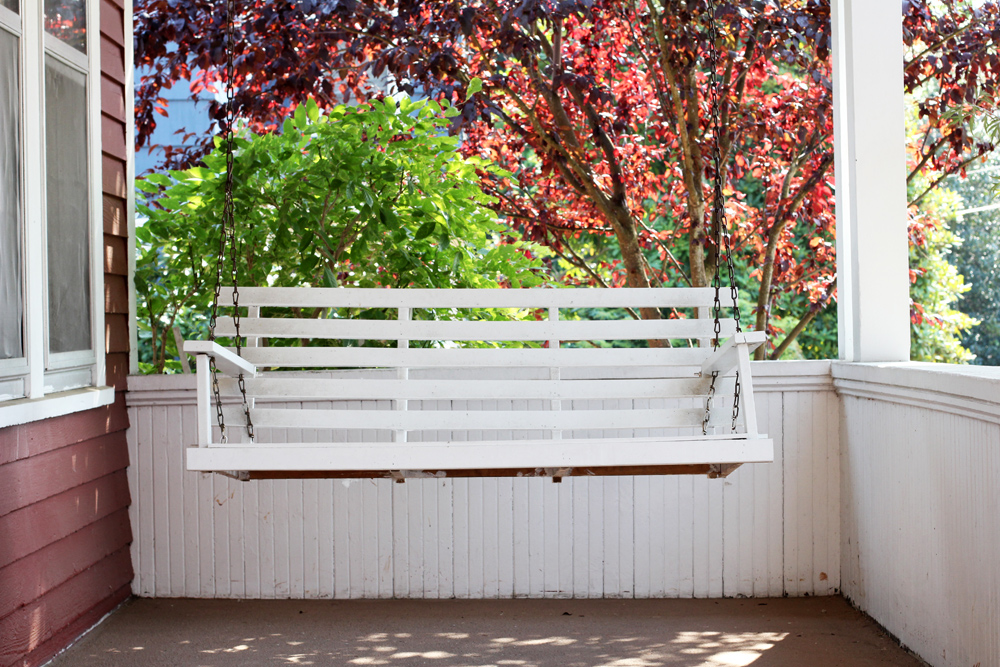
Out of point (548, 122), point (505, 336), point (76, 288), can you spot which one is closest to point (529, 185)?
point (548, 122)

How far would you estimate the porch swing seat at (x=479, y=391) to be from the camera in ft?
6.65

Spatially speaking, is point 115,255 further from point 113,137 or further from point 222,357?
point 222,357

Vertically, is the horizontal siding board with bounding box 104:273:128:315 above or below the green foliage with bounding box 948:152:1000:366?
below

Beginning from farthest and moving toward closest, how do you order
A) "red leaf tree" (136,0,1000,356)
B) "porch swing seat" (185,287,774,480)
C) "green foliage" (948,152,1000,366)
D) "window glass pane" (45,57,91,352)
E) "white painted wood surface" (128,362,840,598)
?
"green foliage" (948,152,1000,366) < "red leaf tree" (136,0,1000,356) < "white painted wood surface" (128,362,840,598) < "window glass pane" (45,57,91,352) < "porch swing seat" (185,287,774,480)

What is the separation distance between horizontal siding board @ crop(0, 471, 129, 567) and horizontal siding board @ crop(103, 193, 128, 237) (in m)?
0.81

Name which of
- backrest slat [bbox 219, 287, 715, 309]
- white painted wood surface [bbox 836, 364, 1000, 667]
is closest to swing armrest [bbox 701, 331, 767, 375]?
backrest slat [bbox 219, 287, 715, 309]

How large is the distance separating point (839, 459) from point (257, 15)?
3.08 m

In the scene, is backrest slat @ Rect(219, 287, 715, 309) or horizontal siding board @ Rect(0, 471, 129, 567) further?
backrest slat @ Rect(219, 287, 715, 309)

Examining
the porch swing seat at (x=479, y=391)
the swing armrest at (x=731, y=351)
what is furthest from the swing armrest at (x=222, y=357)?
the swing armrest at (x=731, y=351)

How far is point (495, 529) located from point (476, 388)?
0.67 meters

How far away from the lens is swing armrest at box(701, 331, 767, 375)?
2.12 meters

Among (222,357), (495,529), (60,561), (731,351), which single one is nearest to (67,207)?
(222,357)

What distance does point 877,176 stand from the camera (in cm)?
282

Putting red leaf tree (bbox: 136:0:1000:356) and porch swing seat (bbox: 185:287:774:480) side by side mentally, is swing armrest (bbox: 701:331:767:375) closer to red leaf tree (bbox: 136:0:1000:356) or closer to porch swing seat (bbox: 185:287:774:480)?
porch swing seat (bbox: 185:287:774:480)
